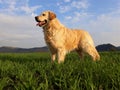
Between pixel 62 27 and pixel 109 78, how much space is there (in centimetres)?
538

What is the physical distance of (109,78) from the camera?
5.15 meters

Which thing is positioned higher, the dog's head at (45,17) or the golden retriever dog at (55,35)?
the dog's head at (45,17)

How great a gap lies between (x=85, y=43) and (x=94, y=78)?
583 centimetres

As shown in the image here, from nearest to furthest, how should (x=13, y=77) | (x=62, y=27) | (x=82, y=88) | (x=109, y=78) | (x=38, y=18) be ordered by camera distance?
(x=82, y=88) → (x=109, y=78) → (x=13, y=77) → (x=38, y=18) → (x=62, y=27)

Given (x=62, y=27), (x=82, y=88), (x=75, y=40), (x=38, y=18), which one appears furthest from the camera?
(x=75, y=40)

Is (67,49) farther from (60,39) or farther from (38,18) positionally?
(38,18)

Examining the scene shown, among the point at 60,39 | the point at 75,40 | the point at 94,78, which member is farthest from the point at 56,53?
the point at 94,78

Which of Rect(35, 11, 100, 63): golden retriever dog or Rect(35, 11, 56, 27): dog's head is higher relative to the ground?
Rect(35, 11, 56, 27): dog's head

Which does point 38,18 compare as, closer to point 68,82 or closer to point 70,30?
point 70,30

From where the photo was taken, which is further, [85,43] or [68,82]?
[85,43]

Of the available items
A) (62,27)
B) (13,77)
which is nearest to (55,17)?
(62,27)

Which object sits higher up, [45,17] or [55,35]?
[45,17]

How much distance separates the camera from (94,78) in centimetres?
531

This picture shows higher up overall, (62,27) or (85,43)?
(62,27)
